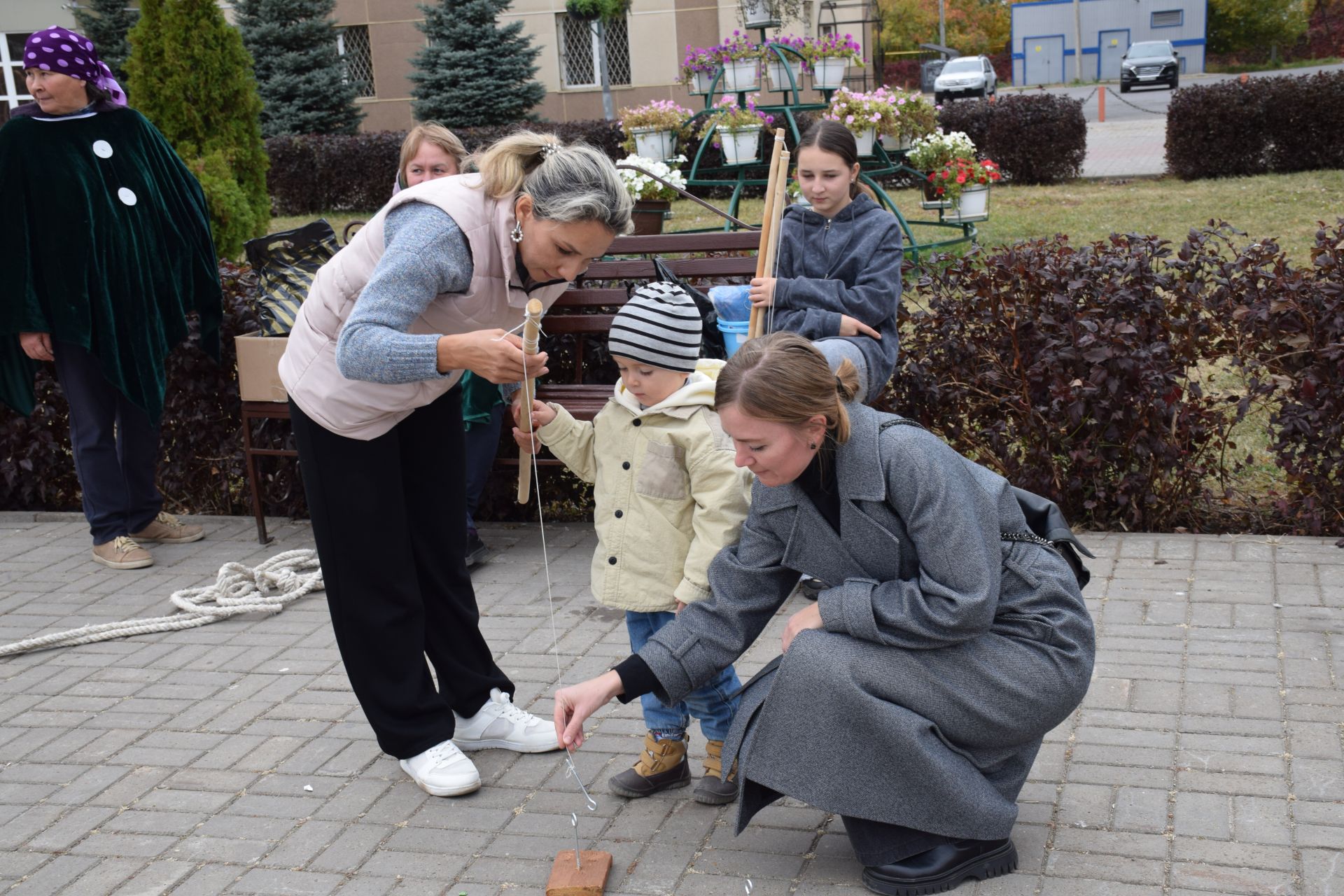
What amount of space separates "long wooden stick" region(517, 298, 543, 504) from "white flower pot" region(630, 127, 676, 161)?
6945 mm

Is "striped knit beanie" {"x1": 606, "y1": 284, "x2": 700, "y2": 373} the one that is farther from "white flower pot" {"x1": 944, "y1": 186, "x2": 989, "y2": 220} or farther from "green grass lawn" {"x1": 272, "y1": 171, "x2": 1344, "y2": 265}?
"green grass lawn" {"x1": 272, "y1": 171, "x2": 1344, "y2": 265}

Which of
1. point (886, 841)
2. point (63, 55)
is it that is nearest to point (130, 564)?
point (63, 55)

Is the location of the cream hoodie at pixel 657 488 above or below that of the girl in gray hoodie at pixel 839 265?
below

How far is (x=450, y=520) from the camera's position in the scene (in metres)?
3.52

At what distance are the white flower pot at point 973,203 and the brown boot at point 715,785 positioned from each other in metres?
8.09

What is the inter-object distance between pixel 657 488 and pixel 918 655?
880mm

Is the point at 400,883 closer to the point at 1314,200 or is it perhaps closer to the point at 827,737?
the point at 827,737

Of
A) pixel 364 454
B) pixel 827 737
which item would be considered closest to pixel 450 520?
pixel 364 454

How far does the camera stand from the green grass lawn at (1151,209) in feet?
41.0

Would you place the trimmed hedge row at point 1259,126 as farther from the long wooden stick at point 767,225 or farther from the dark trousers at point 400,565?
the dark trousers at point 400,565

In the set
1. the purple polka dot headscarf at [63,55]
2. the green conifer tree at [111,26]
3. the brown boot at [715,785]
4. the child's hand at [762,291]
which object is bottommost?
the brown boot at [715,785]

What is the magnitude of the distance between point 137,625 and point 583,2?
18.2 meters

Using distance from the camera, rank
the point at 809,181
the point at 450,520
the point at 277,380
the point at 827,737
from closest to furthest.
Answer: the point at 827,737, the point at 450,520, the point at 809,181, the point at 277,380

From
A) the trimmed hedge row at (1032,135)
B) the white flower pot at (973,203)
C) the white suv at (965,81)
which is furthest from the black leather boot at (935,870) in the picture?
the white suv at (965,81)
